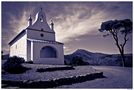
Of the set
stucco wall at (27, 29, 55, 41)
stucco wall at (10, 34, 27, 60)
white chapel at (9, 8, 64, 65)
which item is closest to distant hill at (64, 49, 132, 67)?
white chapel at (9, 8, 64, 65)

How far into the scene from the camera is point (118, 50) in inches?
172

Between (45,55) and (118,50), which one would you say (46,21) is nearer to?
(45,55)

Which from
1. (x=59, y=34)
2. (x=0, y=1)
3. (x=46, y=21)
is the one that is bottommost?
(x=59, y=34)

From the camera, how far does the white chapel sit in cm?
452

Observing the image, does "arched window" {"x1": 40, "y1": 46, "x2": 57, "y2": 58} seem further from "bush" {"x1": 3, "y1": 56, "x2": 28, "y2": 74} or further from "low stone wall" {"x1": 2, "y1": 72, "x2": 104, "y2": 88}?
"low stone wall" {"x1": 2, "y1": 72, "x2": 104, "y2": 88}

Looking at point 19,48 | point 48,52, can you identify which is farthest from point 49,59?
point 19,48

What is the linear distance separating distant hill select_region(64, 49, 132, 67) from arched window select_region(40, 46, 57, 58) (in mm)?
436

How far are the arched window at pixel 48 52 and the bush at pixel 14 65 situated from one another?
0.55 meters

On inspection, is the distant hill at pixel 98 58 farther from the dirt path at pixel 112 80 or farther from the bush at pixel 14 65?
the bush at pixel 14 65

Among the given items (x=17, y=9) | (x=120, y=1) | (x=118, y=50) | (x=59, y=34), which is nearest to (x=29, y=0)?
(x=17, y=9)

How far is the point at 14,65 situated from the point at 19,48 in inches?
18.3

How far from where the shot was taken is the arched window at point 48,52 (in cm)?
486

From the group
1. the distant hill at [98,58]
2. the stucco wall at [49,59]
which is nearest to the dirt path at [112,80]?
the distant hill at [98,58]

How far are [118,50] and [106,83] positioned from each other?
734mm
